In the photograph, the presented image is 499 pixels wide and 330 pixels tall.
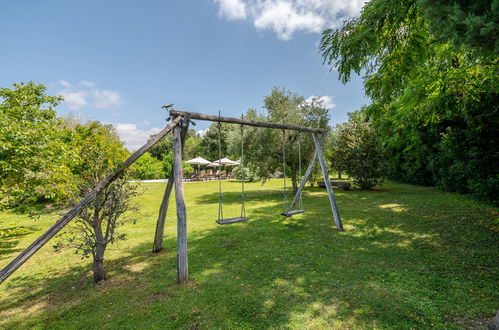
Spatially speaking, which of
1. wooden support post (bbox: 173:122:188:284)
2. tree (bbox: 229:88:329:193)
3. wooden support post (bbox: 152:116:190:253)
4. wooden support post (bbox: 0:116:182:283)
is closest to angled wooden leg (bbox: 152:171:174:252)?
wooden support post (bbox: 152:116:190:253)

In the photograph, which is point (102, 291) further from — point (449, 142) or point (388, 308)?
point (449, 142)

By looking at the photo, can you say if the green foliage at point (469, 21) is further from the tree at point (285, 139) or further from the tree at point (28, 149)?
the tree at point (285, 139)

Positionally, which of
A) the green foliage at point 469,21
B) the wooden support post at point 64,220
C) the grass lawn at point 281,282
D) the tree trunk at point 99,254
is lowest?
the grass lawn at point 281,282

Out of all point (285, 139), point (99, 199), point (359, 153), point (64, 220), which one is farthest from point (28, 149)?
point (359, 153)

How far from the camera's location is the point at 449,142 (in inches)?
269

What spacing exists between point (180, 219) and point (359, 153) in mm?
13612

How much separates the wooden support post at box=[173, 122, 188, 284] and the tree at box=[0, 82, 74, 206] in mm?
2244

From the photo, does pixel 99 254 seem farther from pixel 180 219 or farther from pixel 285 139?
pixel 285 139

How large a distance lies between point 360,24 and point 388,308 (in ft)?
19.0

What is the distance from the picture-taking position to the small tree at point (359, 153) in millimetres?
14602

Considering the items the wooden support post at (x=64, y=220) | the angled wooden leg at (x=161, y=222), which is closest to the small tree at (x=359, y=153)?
the angled wooden leg at (x=161, y=222)

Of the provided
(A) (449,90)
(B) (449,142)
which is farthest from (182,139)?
(B) (449,142)

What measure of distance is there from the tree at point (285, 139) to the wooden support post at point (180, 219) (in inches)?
341

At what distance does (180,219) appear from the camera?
4.19 meters
